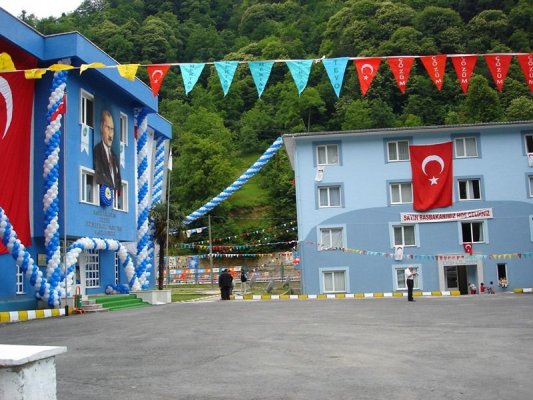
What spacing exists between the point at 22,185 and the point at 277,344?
52.8 feet

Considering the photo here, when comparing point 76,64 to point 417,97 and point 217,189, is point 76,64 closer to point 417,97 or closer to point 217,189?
point 217,189

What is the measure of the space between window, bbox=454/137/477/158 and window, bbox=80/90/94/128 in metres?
22.5

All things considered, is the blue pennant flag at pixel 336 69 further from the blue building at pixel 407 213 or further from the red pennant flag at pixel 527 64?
the blue building at pixel 407 213

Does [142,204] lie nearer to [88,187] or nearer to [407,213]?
[88,187]

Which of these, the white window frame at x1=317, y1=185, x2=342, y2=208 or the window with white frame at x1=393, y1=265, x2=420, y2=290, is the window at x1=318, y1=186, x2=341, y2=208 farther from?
the window with white frame at x1=393, y1=265, x2=420, y2=290

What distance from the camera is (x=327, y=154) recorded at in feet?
121

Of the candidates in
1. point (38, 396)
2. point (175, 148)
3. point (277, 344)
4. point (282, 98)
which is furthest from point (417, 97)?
point (38, 396)

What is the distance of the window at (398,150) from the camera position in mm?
37031

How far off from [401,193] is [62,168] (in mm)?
21043

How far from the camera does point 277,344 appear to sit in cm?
1132

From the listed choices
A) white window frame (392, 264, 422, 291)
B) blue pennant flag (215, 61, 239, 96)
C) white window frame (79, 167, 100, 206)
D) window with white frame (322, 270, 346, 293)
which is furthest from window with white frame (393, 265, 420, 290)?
blue pennant flag (215, 61, 239, 96)

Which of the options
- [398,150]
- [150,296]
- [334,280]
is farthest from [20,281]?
[398,150]

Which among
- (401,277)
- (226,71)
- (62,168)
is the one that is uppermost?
(226,71)

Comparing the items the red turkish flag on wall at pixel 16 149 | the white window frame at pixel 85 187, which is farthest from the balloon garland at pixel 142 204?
the red turkish flag on wall at pixel 16 149
